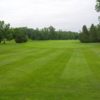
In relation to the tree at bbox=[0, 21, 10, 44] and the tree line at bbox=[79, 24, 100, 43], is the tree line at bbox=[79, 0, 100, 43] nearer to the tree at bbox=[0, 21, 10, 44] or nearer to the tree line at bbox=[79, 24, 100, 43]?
the tree line at bbox=[79, 24, 100, 43]

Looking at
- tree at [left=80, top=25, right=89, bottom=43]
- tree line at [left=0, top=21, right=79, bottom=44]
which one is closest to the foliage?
tree line at [left=0, top=21, right=79, bottom=44]

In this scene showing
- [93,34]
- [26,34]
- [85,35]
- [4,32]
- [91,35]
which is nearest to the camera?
[4,32]

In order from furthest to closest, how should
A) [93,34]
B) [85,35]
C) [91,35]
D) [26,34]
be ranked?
[26,34] → [85,35] → [91,35] → [93,34]

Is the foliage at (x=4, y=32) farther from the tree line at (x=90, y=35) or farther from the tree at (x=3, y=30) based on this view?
the tree line at (x=90, y=35)

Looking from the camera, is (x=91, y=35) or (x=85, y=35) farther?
(x=85, y=35)

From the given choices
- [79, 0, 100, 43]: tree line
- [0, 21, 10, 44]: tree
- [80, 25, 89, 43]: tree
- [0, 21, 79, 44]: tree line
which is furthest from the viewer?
[80, 25, 89, 43]: tree

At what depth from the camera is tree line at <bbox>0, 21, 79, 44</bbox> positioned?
93.0 metres

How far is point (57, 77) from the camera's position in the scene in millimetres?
16359

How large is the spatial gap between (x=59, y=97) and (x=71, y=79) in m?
4.46

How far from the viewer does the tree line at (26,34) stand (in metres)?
93.0

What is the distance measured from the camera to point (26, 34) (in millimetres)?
125750

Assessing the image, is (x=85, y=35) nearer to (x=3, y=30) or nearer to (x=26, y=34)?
(x=3, y=30)

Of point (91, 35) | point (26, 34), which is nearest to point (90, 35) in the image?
point (91, 35)

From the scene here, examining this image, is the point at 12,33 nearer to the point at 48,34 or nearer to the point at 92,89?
the point at 48,34
